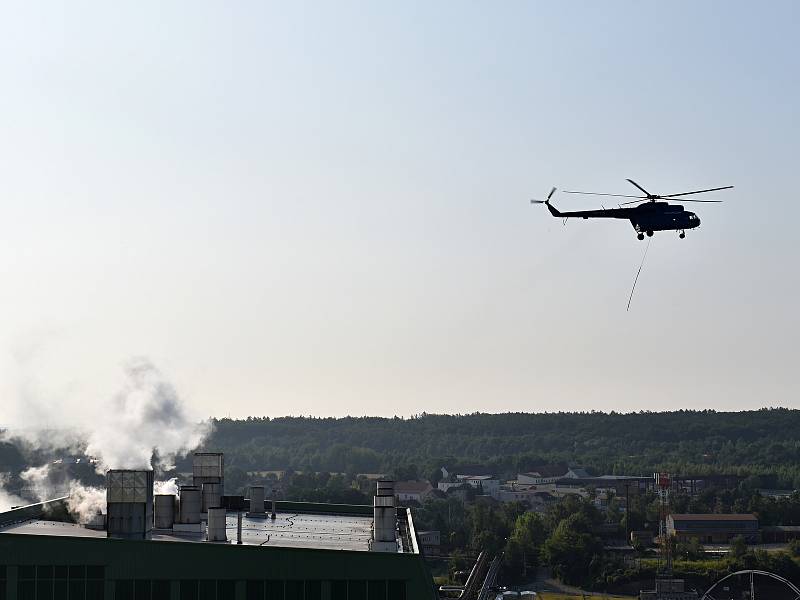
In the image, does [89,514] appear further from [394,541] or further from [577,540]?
[577,540]

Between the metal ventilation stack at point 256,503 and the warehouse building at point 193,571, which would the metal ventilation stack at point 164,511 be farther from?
the warehouse building at point 193,571

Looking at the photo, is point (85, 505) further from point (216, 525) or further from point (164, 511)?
point (216, 525)

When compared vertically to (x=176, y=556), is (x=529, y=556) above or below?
below

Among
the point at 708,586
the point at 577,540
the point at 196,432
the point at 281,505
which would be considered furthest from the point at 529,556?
the point at 281,505

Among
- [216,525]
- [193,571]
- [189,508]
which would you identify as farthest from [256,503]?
[193,571]

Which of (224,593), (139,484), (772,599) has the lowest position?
(772,599)

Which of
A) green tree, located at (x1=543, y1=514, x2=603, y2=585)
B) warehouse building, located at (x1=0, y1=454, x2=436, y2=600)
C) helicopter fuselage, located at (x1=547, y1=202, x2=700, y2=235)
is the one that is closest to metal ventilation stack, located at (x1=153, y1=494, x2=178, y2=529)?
warehouse building, located at (x1=0, y1=454, x2=436, y2=600)
